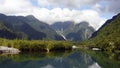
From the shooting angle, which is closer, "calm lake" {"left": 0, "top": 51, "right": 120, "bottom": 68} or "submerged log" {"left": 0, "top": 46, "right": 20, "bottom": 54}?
"calm lake" {"left": 0, "top": 51, "right": 120, "bottom": 68}

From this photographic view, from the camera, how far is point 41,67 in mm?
108438

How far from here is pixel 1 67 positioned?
100250 mm

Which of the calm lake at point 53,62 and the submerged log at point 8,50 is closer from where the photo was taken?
the calm lake at point 53,62

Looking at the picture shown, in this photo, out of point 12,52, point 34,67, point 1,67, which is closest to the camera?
point 1,67

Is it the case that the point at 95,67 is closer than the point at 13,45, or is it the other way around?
the point at 95,67

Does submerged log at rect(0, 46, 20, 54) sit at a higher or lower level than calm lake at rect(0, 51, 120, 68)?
higher

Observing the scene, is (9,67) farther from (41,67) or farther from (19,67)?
(41,67)

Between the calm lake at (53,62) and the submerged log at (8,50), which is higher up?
the submerged log at (8,50)

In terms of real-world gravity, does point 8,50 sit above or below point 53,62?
above

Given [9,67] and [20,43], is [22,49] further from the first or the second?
[9,67]

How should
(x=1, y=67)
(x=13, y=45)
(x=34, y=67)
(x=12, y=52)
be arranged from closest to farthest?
(x=1, y=67) → (x=34, y=67) → (x=12, y=52) → (x=13, y=45)

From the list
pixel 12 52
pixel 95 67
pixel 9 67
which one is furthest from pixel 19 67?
pixel 12 52

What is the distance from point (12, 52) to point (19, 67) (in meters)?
73.6

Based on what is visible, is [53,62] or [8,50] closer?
[53,62]
